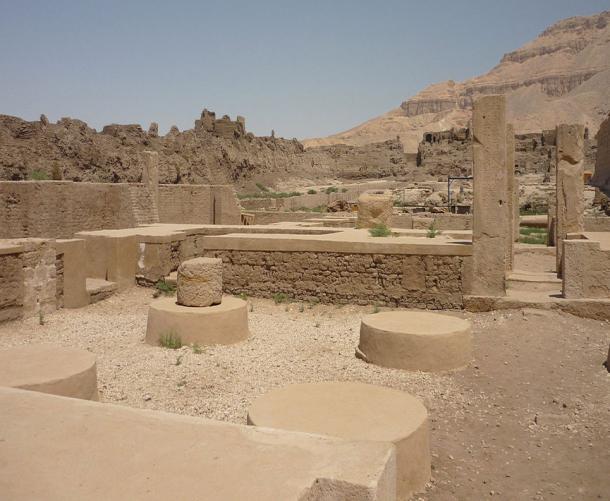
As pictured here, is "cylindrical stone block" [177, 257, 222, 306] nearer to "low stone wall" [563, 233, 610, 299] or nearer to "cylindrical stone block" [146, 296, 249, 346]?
"cylindrical stone block" [146, 296, 249, 346]

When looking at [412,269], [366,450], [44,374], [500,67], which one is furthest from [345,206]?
[500,67]

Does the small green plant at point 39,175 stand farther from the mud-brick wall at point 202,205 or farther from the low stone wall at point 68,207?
the mud-brick wall at point 202,205

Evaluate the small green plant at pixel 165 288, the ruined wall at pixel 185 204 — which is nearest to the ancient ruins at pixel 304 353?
the small green plant at pixel 165 288

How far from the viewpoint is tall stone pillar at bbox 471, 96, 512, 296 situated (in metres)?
8.63

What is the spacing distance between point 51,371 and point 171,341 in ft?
7.46

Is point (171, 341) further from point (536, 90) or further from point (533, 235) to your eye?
point (536, 90)

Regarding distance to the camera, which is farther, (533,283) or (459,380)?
(533,283)

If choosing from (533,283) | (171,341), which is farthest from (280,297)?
(533,283)

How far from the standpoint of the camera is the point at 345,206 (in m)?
24.6

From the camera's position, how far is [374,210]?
12.7 m

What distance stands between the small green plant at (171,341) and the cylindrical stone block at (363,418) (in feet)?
9.33

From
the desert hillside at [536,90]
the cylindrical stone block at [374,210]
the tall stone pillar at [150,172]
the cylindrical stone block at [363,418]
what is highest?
the desert hillside at [536,90]

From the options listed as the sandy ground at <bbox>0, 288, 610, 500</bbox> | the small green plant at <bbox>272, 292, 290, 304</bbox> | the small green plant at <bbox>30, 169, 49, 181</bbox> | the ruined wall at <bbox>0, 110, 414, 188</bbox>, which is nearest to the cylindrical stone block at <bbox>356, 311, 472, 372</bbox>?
the sandy ground at <bbox>0, 288, 610, 500</bbox>

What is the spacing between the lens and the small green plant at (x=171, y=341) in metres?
7.26
